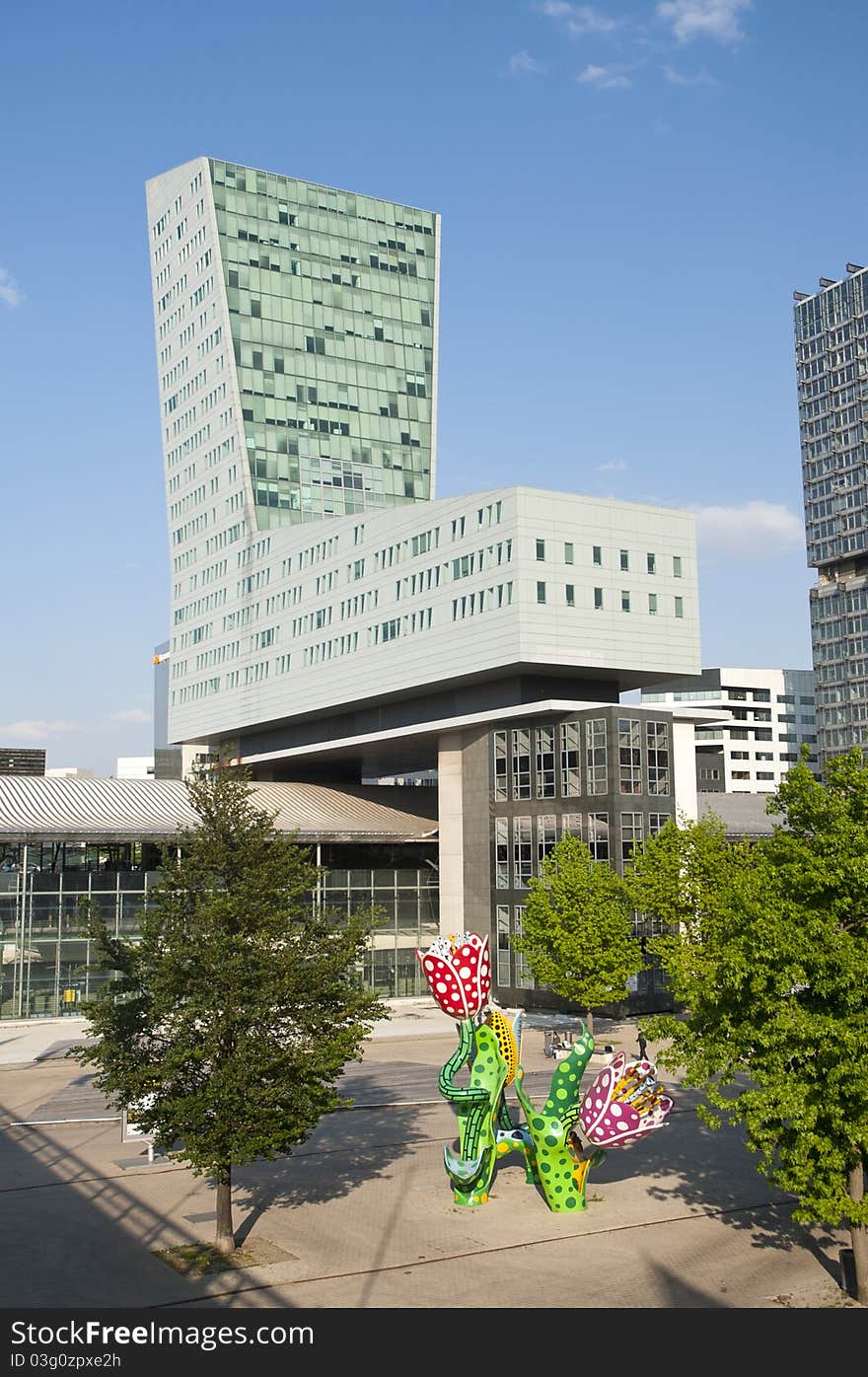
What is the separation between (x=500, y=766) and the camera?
68750 millimetres

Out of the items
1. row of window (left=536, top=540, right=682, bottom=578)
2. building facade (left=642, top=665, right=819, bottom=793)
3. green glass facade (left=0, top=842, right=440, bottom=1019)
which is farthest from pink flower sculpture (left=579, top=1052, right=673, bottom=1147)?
building facade (left=642, top=665, right=819, bottom=793)

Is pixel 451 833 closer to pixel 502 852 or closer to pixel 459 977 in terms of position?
pixel 502 852

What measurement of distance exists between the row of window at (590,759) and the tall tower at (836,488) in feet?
334

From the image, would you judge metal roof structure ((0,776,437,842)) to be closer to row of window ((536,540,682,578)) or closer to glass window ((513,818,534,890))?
glass window ((513,818,534,890))

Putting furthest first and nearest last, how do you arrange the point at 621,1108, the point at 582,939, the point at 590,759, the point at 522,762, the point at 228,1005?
the point at 522,762 < the point at 590,759 < the point at 582,939 < the point at 621,1108 < the point at 228,1005

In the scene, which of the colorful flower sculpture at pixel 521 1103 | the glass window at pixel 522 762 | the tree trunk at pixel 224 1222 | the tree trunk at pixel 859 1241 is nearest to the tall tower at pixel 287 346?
the glass window at pixel 522 762

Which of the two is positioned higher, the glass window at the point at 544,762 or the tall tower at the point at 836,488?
the tall tower at the point at 836,488

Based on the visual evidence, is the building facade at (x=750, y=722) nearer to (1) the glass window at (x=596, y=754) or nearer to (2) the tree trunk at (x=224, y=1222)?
(1) the glass window at (x=596, y=754)

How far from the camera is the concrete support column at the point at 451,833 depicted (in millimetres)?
71312

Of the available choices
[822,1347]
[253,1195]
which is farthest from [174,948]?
[822,1347]

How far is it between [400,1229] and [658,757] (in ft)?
131

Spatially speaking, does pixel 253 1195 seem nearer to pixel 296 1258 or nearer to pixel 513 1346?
pixel 296 1258

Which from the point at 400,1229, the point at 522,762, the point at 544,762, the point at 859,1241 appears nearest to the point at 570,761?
the point at 544,762

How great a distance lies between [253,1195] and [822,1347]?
52.8 feet
